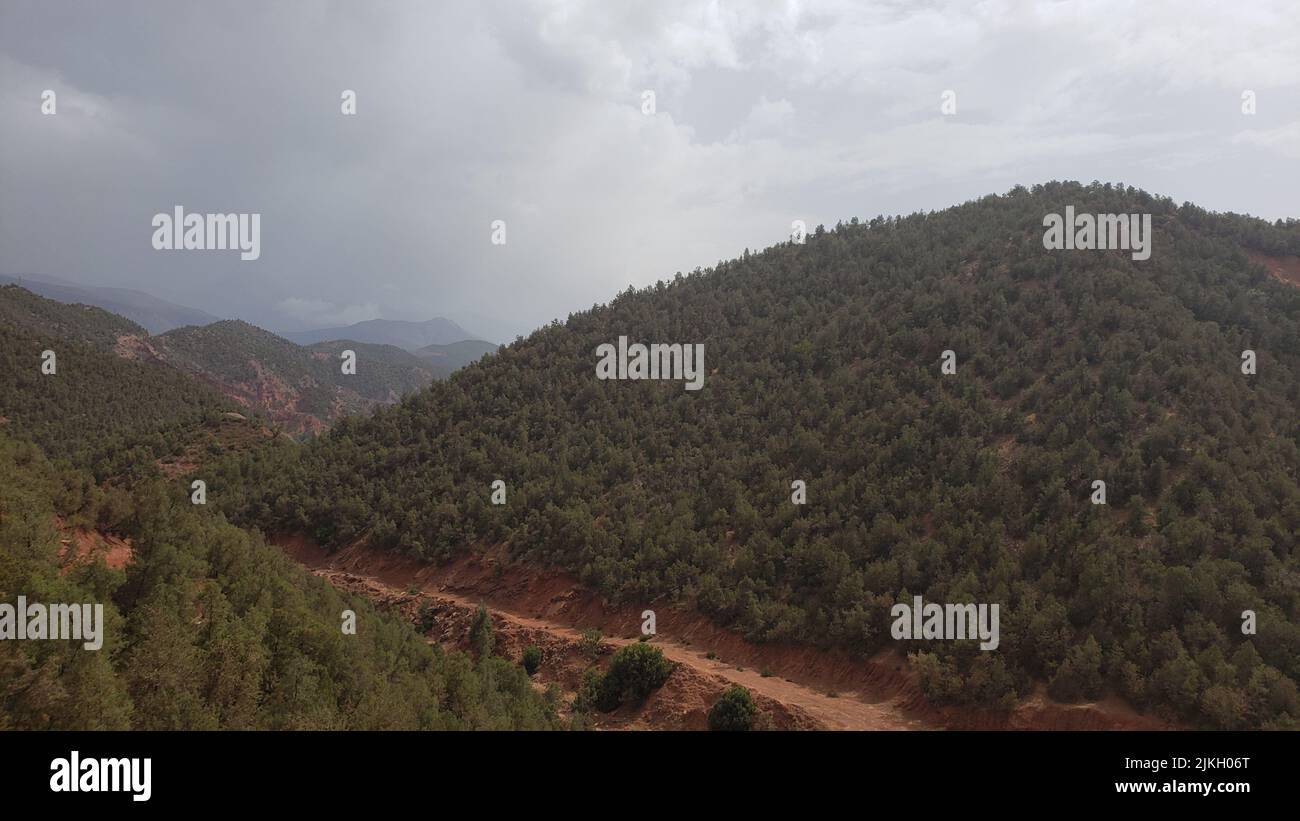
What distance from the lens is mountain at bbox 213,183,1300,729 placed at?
53.3 feet

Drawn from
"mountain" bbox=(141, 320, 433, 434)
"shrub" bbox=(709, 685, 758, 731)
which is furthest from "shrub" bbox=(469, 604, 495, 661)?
"mountain" bbox=(141, 320, 433, 434)

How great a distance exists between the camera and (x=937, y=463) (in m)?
24.5

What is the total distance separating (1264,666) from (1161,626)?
83.9 inches

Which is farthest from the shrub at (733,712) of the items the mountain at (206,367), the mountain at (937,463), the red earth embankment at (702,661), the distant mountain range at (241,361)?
the distant mountain range at (241,361)

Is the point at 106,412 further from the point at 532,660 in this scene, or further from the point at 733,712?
the point at 733,712

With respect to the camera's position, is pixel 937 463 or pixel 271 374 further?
pixel 271 374

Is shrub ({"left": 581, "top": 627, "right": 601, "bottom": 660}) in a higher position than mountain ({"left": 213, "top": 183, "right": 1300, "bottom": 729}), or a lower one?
lower

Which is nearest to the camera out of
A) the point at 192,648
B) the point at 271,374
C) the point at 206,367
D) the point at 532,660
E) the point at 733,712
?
the point at 192,648

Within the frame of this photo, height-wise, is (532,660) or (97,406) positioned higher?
(97,406)

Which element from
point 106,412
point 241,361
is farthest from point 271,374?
point 106,412

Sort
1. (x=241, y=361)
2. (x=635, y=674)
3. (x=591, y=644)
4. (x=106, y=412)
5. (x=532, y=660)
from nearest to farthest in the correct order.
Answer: (x=635, y=674)
(x=532, y=660)
(x=591, y=644)
(x=106, y=412)
(x=241, y=361)

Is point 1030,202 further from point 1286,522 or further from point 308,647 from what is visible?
point 308,647

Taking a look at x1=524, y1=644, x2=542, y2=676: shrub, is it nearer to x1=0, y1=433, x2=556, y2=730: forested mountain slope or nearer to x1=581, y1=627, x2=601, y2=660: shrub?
x1=581, y1=627, x2=601, y2=660: shrub

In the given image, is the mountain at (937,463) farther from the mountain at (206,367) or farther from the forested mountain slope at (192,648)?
the mountain at (206,367)
